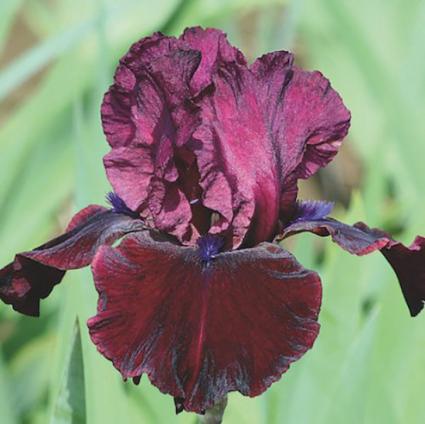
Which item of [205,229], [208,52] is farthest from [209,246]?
[208,52]

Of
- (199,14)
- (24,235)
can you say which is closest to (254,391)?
(24,235)

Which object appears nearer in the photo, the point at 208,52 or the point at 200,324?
the point at 200,324

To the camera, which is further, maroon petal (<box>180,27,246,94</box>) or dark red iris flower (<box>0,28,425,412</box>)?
maroon petal (<box>180,27,246,94</box>)

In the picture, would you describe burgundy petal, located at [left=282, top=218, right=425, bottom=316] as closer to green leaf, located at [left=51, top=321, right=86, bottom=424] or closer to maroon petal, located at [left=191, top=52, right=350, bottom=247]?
maroon petal, located at [left=191, top=52, right=350, bottom=247]

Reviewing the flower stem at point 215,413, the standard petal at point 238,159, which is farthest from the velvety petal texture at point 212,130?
the flower stem at point 215,413

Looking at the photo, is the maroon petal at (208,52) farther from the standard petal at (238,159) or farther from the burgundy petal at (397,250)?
the burgundy petal at (397,250)

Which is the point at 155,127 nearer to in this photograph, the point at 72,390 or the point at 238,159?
the point at 238,159

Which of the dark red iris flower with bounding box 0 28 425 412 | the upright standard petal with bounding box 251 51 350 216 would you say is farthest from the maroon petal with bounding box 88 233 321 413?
the upright standard petal with bounding box 251 51 350 216
